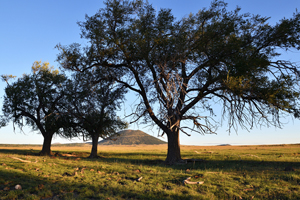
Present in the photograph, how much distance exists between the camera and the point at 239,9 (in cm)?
1891

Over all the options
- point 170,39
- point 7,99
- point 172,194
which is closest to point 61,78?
point 7,99

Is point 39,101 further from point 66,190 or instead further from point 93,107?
point 66,190

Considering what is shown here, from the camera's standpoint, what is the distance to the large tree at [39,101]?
97.4 feet

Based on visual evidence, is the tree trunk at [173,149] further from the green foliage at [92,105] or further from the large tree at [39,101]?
the large tree at [39,101]

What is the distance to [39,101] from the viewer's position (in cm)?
3038

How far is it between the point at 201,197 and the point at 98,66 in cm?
1544

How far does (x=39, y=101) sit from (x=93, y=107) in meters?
14.3

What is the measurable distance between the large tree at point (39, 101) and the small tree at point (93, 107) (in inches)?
83.9

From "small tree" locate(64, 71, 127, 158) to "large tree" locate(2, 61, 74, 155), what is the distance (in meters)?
2.13

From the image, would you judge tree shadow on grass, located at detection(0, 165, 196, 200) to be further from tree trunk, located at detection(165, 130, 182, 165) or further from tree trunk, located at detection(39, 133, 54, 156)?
tree trunk, located at detection(39, 133, 54, 156)

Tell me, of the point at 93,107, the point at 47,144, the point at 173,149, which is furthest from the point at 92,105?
the point at 47,144

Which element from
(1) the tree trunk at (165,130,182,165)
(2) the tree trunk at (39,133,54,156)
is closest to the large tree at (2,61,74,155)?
(2) the tree trunk at (39,133,54,156)

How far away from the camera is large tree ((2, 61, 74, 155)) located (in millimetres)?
29688

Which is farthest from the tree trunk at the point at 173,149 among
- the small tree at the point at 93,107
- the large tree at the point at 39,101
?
the large tree at the point at 39,101
